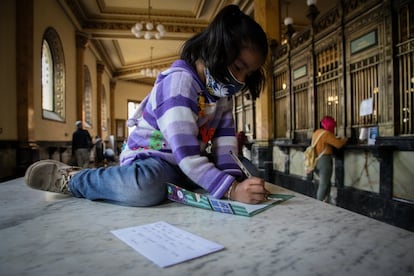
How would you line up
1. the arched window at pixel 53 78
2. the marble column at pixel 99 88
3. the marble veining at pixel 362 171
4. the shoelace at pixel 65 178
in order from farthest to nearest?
the marble column at pixel 99 88 < the arched window at pixel 53 78 < the marble veining at pixel 362 171 < the shoelace at pixel 65 178

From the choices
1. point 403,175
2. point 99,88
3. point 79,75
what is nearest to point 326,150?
point 403,175

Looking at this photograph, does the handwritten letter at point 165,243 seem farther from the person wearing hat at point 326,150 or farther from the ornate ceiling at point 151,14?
the ornate ceiling at point 151,14

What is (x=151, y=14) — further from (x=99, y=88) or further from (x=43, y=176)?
(x=43, y=176)

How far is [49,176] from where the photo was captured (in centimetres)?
143

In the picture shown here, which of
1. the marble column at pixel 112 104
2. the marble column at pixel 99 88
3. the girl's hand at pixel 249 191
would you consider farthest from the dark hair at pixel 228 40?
the marble column at pixel 112 104

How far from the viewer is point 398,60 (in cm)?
281

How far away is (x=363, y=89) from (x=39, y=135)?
19.0 feet

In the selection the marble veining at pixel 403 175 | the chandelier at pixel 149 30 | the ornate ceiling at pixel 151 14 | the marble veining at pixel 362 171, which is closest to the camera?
the marble veining at pixel 403 175

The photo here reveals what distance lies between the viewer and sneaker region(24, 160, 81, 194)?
54.2 inches

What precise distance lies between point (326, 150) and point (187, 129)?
8.98 feet

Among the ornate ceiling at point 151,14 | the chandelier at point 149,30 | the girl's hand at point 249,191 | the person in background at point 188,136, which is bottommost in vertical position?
→ the girl's hand at point 249,191

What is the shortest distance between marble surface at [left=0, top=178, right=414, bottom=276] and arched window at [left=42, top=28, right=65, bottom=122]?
6.16 meters

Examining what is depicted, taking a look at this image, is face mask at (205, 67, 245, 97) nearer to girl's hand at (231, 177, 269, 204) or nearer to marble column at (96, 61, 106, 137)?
girl's hand at (231, 177, 269, 204)

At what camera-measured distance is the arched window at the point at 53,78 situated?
645 cm
